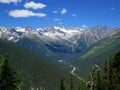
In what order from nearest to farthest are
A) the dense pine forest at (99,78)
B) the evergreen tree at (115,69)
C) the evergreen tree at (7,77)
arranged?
the evergreen tree at (7,77), the dense pine forest at (99,78), the evergreen tree at (115,69)

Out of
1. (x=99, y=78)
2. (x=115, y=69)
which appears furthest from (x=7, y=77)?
(x=99, y=78)

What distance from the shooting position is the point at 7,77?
32062 mm

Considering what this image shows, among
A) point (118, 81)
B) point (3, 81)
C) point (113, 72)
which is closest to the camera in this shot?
point (3, 81)

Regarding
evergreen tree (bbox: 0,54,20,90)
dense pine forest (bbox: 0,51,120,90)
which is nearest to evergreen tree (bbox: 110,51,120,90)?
dense pine forest (bbox: 0,51,120,90)

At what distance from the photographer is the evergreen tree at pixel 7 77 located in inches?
1252

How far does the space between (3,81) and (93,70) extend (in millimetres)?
8577

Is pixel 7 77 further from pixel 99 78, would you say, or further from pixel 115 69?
pixel 99 78

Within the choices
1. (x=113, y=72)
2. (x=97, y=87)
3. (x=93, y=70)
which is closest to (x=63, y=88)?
(x=97, y=87)

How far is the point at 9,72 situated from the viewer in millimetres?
32562

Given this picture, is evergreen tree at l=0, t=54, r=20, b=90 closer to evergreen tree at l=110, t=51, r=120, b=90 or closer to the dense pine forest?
the dense pine forest

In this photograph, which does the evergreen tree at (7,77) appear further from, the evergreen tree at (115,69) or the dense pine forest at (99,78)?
the evergreen tree at (115,69)

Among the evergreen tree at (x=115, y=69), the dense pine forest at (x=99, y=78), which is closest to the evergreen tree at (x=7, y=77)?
the dense pine forest at (x=99, y=78)

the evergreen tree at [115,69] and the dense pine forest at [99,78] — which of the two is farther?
the evergreen tree at [115,69]

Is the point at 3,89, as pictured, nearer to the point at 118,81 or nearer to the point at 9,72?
the point at 9,72
